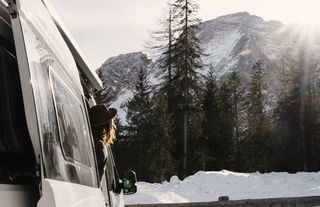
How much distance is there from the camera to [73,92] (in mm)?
3000

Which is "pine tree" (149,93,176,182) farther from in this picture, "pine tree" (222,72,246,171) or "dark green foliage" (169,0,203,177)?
"pine tree" (222,72,246,171)

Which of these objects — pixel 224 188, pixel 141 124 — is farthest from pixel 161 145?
pixel 224 188

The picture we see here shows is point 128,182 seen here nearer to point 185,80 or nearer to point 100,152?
point 100,152

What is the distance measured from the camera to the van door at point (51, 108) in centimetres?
180

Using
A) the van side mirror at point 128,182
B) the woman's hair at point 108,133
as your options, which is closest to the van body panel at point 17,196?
the woman's hair at point 108,133

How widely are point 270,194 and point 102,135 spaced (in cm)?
1822

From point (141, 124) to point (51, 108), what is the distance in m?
44.5

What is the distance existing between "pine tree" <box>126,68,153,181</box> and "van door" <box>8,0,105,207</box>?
41156 mm

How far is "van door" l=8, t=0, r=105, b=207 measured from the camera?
1.80m

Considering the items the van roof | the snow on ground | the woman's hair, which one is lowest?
the snow on ground

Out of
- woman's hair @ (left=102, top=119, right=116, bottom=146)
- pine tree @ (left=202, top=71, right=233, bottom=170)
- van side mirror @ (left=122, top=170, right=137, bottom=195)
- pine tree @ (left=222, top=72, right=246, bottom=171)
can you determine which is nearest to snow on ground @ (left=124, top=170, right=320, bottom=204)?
van side mirror @ (left=122, top=170, right=137, bottom=195)

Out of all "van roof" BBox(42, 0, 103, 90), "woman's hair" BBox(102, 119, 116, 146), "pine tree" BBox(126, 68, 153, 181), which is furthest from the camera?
"pine tree" BBox(126, 68, 153, 181)

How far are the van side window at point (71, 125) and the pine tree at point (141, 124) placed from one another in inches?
1608

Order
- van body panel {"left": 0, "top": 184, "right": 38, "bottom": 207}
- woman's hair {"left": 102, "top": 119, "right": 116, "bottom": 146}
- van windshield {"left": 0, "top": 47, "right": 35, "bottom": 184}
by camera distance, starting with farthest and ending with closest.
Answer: woman's hair {"left": 102, "top": 119, "right": 116, "bottom": 146} < van windshield {"left": 0, "top": 47, "right": 35, "bottom": 184} < van body panel {"left": 0, "top": 184, "right": 38, "bottom": 207}
